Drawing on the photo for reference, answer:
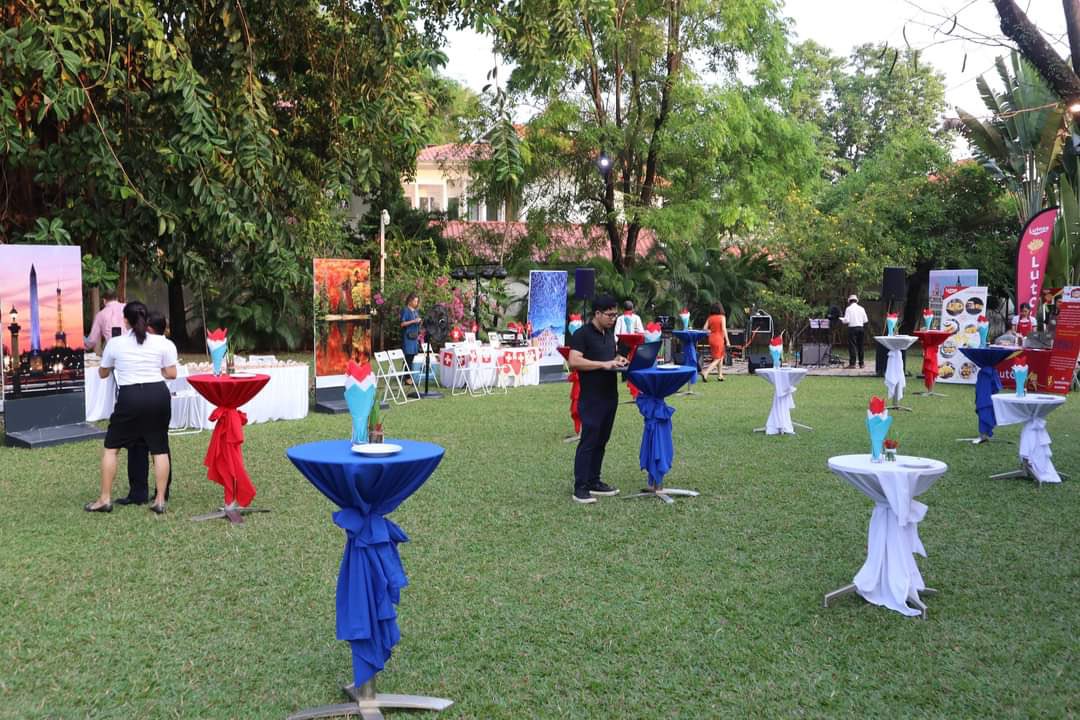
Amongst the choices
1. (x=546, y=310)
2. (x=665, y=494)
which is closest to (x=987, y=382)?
(x=665, y=494)

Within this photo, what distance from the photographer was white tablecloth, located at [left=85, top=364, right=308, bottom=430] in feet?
37.5

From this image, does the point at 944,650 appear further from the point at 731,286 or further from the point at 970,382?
the point at 731,286

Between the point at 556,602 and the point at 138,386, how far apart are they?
142 inches

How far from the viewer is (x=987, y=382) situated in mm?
11062

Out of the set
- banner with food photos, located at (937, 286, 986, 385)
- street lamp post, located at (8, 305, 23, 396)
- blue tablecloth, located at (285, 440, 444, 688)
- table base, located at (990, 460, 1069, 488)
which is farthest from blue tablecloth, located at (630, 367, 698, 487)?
banner with food photos, located at (937, 286, 986, 385)

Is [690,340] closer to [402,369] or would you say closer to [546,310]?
[546,310]

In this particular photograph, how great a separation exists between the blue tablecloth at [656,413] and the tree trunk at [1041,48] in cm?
359

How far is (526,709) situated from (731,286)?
2345 centimetres

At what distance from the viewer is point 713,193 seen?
2325 cm

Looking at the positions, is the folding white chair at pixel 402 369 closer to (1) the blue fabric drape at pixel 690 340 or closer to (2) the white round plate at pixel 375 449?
(1) the blue fabric drape at pixel 690 340

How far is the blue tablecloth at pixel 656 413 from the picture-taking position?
24.8ft

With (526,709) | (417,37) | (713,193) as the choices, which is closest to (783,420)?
(417,37)

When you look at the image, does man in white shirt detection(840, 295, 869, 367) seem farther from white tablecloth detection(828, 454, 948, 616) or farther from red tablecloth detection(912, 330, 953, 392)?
white tablecloth detection(828, 454, 948, 616)

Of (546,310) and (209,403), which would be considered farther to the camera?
(546,310)
